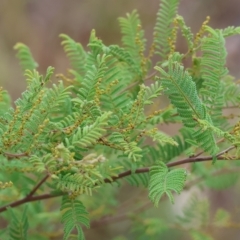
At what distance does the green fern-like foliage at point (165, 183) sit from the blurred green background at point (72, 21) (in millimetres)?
1824

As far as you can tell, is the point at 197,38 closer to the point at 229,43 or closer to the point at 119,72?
the point at 119,72

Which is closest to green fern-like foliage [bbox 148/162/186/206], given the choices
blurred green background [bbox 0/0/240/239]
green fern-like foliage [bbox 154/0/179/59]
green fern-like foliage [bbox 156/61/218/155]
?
green fern-like foliage [bbox 156/61/218/155]

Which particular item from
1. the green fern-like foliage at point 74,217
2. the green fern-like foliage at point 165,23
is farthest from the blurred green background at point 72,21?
the green fern-like foliage at point 74,217

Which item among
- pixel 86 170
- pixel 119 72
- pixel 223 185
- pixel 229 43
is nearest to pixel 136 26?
pixel 119 72

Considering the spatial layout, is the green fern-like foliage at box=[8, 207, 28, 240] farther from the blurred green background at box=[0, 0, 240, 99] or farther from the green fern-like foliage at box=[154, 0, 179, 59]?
the blurred green background at box=[0, 0, 240, 99]

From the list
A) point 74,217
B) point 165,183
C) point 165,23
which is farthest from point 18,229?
point 165,23

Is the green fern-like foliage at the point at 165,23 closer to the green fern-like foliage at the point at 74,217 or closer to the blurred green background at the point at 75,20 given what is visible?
the green fern-like foliage at the point at 74,217

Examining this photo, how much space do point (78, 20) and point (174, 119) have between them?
1.97 meters

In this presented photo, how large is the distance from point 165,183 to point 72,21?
2194mm

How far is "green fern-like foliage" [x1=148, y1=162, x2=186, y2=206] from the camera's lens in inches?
23.1

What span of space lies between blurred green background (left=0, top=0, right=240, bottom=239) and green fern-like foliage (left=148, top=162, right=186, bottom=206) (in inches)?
71.8

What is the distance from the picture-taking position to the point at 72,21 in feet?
8.81

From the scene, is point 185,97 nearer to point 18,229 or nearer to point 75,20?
point 18,229

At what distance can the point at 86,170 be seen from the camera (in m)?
0.58
